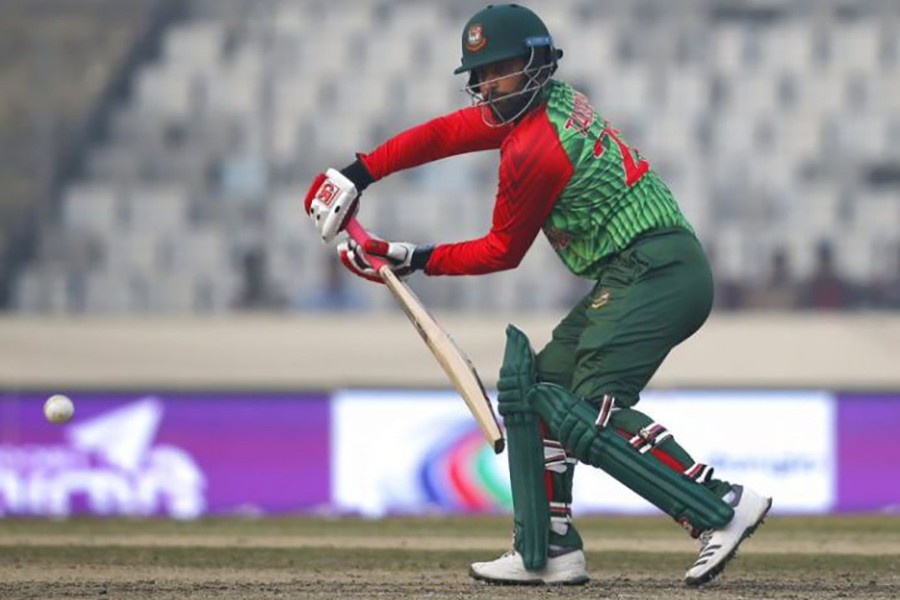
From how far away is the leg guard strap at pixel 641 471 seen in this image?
5648 millimetres

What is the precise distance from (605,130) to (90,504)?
705 cm

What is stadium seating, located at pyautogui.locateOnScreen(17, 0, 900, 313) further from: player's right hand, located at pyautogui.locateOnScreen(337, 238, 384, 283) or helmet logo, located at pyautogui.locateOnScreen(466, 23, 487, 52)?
helmet logo, located at pyautogui.locateOnScreen(466, 23, 487, 52)

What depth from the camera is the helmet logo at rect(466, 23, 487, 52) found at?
582 cm

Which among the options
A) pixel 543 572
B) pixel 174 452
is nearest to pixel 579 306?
pixel 543 572

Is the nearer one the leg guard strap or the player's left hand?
the leg guard strap

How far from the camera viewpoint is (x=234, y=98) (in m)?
14.8

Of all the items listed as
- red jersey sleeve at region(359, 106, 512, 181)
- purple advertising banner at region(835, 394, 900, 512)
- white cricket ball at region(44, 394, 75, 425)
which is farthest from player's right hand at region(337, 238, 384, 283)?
purple advertising banner at region(835, 394, 900, 512)

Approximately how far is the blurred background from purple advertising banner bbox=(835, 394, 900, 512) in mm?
17

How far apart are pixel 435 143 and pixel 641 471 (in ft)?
4.55

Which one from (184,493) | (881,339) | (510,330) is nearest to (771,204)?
(881,339)

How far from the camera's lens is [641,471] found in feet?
18.5

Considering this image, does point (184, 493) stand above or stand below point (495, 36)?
below

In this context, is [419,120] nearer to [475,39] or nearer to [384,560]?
[384,560]

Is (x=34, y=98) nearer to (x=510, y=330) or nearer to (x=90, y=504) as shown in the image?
(x=90, y=504)
